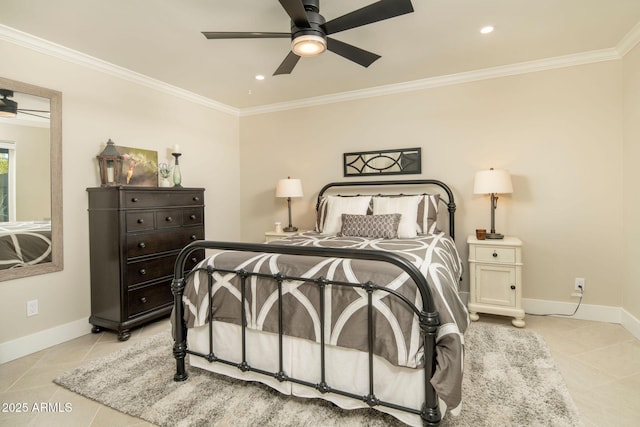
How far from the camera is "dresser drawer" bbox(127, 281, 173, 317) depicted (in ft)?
9.27

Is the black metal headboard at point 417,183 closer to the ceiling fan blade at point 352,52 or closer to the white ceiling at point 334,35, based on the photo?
the white ceiling at point 334,35

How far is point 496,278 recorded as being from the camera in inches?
118

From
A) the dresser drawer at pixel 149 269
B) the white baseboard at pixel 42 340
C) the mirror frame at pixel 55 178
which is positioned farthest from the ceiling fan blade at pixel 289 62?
the white baseboard at pixel 42 340

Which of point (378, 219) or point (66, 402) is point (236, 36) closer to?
point (378, 219)

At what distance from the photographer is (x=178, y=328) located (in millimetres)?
2051

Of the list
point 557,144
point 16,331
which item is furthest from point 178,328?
point 557,144

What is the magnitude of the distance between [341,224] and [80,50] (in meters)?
2.84

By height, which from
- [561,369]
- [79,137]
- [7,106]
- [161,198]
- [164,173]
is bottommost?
[561,369]

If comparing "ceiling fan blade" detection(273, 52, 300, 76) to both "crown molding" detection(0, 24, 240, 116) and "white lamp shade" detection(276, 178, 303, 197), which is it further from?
"crown molding" detection(0, 24, 240, 116)

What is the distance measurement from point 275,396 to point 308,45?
216 centimetres

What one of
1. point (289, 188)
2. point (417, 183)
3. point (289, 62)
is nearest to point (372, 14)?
point (289, 62)

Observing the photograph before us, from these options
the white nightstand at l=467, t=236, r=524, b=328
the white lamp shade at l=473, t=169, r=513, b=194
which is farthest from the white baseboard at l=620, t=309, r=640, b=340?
the white lamp shade at l=473, t=169, r=513, b=194

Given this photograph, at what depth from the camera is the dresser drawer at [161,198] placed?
9.27 ft

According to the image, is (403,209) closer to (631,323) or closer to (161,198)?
(631,323)
